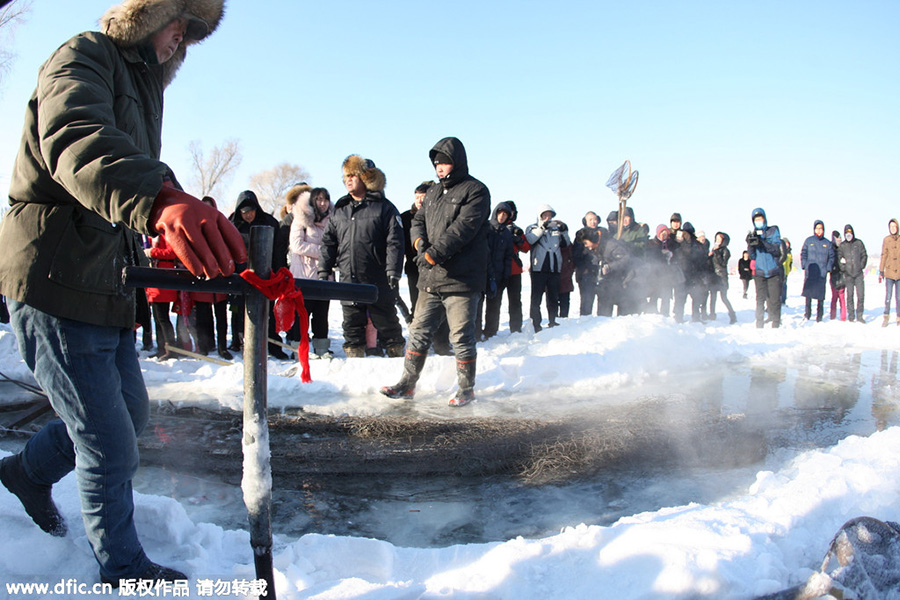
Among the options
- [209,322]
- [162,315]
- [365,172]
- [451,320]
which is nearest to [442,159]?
[451,320]

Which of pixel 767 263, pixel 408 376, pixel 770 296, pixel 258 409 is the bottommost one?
pixel 408 376

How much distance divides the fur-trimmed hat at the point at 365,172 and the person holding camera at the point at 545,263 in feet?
13.4

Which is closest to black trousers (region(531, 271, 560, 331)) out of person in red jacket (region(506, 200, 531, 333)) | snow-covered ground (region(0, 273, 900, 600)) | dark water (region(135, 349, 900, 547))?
person in red jacket (region(506, 200, 531, 333))

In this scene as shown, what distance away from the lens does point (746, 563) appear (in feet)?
6.50

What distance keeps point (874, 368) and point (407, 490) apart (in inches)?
267

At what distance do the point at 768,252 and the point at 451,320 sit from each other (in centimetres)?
814

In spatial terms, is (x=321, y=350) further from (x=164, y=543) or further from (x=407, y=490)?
(x=164, y=543)

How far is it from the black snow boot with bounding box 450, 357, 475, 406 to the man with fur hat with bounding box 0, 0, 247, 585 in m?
3.26

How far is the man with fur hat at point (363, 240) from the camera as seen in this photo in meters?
6.52

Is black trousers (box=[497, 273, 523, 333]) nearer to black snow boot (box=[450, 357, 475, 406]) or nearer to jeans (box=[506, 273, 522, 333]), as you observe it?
jeans (box=[506, 273, 522, 333])

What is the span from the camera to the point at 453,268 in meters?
5.01

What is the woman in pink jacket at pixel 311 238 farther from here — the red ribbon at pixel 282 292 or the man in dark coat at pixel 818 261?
the man in dark coat at pixel 818 261

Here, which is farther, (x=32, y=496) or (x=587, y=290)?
(x=587, y=290)

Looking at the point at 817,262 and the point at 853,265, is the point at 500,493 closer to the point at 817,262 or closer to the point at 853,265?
the point at 817,262
